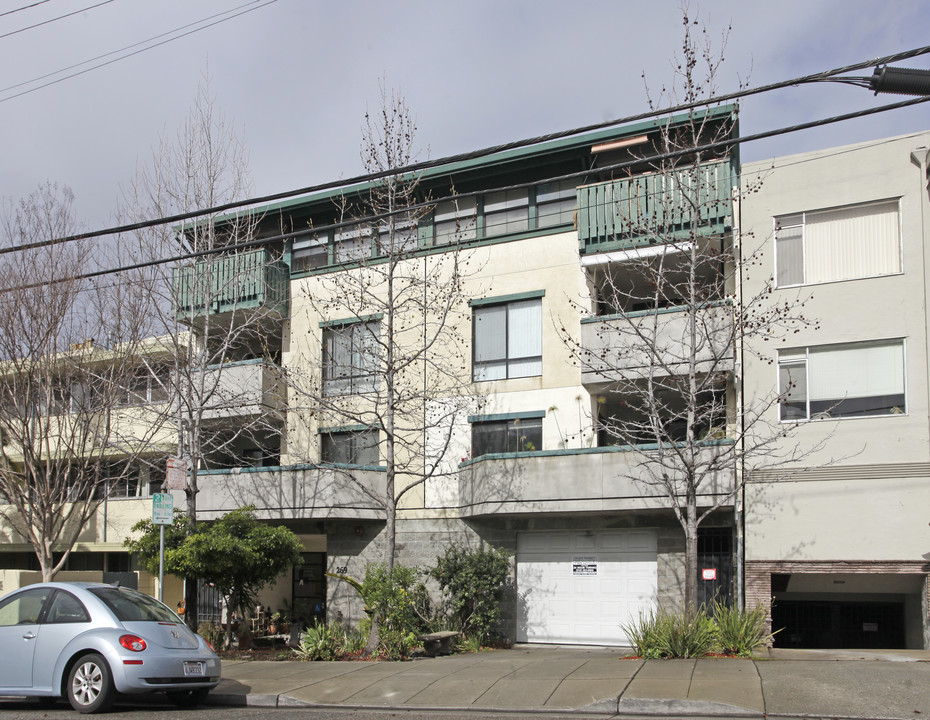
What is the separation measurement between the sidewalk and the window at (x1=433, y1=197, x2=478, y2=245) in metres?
10.9

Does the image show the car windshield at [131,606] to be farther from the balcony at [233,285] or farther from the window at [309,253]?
the window at [309,253]

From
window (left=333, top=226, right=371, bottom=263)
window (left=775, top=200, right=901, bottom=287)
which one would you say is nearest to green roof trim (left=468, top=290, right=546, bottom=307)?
window (left=333, top=226, right=371, bottom=263)

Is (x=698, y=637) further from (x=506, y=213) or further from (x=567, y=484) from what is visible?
(x=506, y=213)

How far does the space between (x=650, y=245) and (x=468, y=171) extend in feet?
18.4

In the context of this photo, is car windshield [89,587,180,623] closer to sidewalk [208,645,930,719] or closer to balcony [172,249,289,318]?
sidewalk [208,645,930,719]

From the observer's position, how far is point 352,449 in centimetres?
2280

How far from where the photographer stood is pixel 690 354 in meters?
17.7

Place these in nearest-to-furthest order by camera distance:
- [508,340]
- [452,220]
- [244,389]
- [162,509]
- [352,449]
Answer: [162,509] < [508,340] < [352,449] < [244,389] < [452,220]

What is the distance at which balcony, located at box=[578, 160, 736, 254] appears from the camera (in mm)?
17906

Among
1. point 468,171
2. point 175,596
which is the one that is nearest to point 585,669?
point 468,171

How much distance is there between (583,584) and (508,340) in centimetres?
568

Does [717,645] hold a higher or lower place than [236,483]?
lower

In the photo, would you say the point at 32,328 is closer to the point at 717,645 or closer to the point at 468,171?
the point at 468,171

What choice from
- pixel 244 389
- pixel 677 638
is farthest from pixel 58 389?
pixel 677 638
